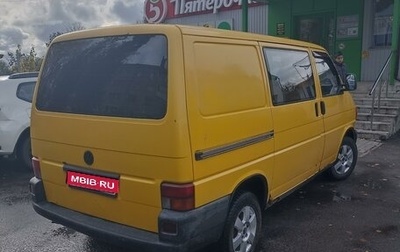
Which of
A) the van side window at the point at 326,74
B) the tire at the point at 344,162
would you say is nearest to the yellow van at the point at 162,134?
the van side window at the point at 326,74

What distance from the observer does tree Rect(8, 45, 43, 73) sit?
20250mm

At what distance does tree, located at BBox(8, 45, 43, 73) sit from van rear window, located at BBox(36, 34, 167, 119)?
18566 mm

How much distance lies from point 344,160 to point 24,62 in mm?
19316

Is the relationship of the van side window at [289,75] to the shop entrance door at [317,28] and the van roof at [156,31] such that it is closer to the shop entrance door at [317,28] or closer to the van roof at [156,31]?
A: the van roof at [156,31]

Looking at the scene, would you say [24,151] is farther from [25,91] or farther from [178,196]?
[178,196]

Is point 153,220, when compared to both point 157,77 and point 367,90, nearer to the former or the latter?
point 157,77

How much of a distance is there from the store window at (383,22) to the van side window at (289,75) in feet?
29.1

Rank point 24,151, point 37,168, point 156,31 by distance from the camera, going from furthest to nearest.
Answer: point 24,151, point 37,168, point 156,31

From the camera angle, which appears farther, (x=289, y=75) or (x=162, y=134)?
(x=289, y=75)

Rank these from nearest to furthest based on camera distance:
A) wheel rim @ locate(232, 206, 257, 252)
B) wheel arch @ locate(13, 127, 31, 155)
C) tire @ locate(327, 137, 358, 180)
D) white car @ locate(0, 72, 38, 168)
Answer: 1. wheel rim @ locate(232, 206, 257, 252)
2. tire @ locate(327, 137, 358, 180)
3. white car @ locate(0, 72, 38, 168)
4. wheel arch @ locate(13, 127, 31, 155)

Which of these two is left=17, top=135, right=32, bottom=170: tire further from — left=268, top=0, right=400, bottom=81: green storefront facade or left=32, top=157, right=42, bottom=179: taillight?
left=268, top=0, right=400, bottom=81: green storefront facade

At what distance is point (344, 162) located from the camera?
577 cm

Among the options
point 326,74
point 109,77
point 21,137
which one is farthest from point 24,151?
point 326,74

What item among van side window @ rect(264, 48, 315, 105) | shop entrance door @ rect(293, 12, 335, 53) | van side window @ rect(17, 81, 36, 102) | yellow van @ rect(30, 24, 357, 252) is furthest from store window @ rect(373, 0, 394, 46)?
van side window @ rect(17, 81, 36, 102)
